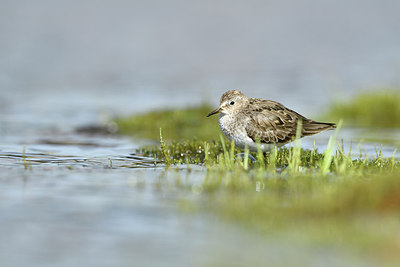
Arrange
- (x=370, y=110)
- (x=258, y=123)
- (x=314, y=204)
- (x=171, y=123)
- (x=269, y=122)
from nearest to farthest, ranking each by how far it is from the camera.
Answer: (x=314, y=204)
(x=258, y=123)
(x=269, y=122)
(x=171, y=123)
(x=370, y=110)

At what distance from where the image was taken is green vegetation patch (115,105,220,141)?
23.0m

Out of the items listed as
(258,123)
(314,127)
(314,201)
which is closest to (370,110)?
(314,127)

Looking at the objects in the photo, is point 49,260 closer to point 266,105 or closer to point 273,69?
point 266,105

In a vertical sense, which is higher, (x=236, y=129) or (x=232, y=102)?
(x=232, y=102)

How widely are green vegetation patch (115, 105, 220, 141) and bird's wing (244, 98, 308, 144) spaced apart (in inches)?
282

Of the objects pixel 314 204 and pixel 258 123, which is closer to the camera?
pixel 314 204

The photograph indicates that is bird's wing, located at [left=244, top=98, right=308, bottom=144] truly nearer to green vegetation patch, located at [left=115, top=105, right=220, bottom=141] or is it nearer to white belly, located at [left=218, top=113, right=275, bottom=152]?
white belly, located at [left=218, top=113, right=275, bottom=152]

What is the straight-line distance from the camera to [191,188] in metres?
11.6

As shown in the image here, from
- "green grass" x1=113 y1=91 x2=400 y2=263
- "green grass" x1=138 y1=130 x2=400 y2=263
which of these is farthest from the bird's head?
"green grass" x1=138 y1=130 x2=400 y2=263

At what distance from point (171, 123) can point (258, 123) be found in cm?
930

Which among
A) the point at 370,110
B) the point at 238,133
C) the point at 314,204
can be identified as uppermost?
the point at 370,110

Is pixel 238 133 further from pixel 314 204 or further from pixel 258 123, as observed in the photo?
pixel 314 204

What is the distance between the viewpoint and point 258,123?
48.2 ft

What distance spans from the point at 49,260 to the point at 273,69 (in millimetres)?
34280
